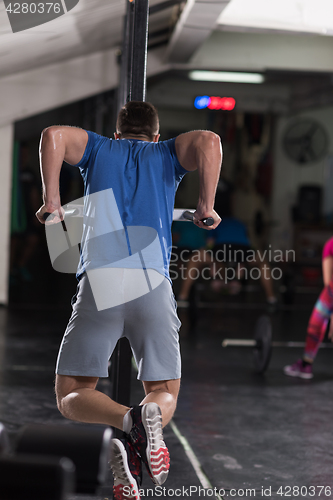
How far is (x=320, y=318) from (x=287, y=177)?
6.79 m

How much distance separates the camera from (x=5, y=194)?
5.60m

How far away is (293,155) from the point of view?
30.6 ft

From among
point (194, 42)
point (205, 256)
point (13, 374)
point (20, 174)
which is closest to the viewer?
point (13, 374)

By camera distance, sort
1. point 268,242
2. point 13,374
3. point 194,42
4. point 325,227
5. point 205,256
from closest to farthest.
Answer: point 13,374 < point 194,42 < point 205,256 < point 325,227 < point 268,242

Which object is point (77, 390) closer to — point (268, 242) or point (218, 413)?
point (218, 413)

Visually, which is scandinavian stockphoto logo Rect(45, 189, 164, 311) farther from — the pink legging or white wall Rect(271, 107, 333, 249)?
white wall Rect(271, 107, 333, 249)

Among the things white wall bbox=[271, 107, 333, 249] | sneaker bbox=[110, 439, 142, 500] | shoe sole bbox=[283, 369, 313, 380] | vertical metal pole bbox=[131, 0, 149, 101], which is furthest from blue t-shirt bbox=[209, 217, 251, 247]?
white wall bbox=[271, 107, 333, 249]

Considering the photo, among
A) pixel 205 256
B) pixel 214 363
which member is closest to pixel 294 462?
pixel 214 363

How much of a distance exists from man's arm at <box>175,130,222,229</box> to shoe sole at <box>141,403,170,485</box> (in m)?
0.54

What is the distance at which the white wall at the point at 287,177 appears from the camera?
31.7ft

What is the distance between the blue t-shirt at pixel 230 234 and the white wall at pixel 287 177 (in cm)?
432

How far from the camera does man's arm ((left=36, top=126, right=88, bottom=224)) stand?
56.1 inches

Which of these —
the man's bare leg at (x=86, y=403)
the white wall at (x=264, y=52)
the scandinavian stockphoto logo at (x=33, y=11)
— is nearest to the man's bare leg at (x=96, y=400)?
the man's bare leg at (x=86, y=403)

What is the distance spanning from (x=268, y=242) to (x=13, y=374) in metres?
7.13
